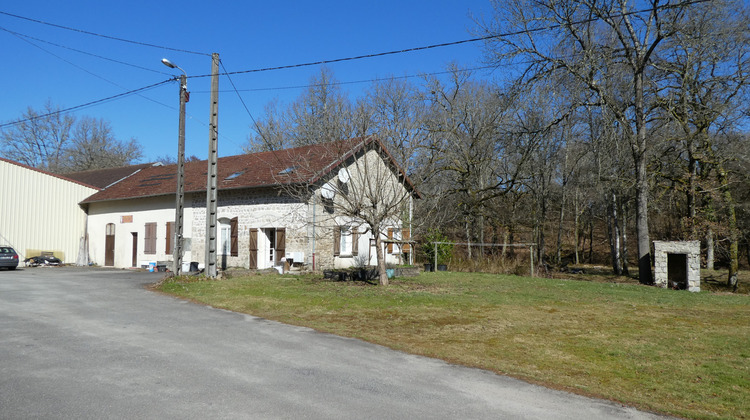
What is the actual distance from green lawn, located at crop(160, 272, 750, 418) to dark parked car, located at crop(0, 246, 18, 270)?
13936 mm

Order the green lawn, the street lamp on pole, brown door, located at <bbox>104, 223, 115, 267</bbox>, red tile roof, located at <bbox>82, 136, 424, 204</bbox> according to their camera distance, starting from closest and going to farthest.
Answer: the green lawn → the street lamp on pole → red tile roof, located at <bbox>82, 136, 424, 204</bbox> → brown door, located at <bbox>104, 223, 115, 267</bbox>

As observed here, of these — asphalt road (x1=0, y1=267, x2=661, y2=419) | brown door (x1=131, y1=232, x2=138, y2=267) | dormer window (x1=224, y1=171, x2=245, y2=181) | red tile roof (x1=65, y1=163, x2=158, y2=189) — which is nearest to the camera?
asphalt road (x1=0, y1=267, x2=661, y2=419)

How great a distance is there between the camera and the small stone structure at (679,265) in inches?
652

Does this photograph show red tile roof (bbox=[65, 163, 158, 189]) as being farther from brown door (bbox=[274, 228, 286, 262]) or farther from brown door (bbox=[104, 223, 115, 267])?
brown door (bbox=[274, 228, 286, 262])

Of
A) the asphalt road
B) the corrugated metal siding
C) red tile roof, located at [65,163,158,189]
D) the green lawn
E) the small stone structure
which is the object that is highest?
red tile roof, located at [65,163,158,189]

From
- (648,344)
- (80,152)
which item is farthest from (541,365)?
(80,152)

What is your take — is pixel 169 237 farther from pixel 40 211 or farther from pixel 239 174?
pixel 40 211

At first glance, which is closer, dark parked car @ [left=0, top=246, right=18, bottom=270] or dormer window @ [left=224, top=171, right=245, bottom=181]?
dormer window @ [left=224, top=171, right=245, bottom=181]

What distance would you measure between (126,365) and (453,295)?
28.5 feet

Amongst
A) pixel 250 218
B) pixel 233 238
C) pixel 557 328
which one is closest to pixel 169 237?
pixel 233 238

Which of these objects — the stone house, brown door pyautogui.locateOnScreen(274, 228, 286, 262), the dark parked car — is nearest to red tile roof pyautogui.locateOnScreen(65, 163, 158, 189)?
A: the stone house

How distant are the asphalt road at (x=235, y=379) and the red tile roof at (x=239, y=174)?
9.21 meters

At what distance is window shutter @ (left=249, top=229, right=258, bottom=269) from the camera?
70.7 feet

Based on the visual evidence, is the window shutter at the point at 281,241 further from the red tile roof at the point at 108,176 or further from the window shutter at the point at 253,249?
the red tile roof at the point at 108,176
